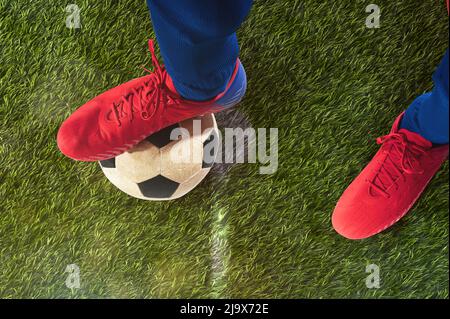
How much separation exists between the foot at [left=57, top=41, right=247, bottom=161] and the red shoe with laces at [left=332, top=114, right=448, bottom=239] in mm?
463

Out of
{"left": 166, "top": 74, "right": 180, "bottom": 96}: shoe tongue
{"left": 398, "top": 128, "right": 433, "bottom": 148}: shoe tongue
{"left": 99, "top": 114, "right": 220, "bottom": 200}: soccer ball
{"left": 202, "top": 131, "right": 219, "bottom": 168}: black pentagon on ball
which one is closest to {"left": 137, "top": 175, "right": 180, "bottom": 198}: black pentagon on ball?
{"left": 99, "top": 114, "right": 220, "bottom": 200}: soccer ball

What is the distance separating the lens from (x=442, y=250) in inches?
59.3

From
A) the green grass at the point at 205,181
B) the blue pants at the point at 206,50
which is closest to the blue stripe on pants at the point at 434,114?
the blue pants at the point at 206,50

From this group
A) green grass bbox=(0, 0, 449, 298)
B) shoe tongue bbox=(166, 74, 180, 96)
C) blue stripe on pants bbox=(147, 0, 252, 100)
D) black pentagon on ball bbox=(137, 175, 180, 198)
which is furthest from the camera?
green grass bbox=(0, 0, 449, 298)

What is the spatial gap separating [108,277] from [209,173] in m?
0.47

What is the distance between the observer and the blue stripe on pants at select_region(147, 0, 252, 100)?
824 mm

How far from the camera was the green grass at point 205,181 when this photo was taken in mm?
1524

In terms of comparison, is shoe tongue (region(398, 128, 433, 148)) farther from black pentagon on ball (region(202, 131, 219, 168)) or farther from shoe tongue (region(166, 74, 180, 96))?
shoe tongue (region(166, 74, 180, 96))

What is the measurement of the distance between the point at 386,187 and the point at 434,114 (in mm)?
379

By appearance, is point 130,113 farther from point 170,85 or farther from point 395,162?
point 395,162

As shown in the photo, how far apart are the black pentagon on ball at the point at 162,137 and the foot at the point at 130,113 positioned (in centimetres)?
1

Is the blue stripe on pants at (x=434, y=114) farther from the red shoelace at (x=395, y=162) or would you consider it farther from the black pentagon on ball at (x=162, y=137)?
the black pentagon on ball at (x=162, y=137)

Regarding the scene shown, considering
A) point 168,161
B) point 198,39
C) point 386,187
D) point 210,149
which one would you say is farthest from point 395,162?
point 198,39

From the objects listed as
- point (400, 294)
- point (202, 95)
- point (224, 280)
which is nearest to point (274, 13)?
point (202, 95)
